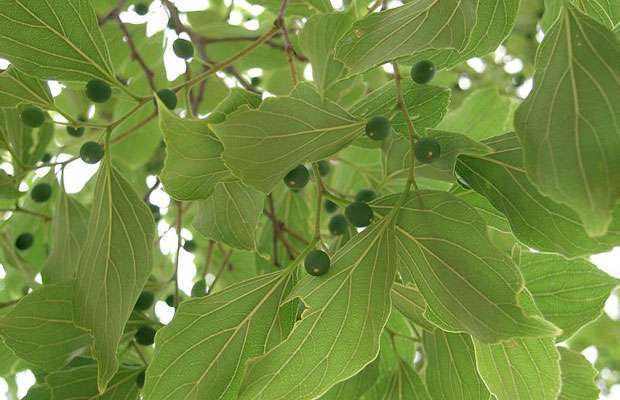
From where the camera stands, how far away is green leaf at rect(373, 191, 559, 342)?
0.99 meters

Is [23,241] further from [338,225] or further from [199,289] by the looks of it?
[338,225]

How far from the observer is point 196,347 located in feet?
3.76

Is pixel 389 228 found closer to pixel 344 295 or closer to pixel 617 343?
pixel 344 295

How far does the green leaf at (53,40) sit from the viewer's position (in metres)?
1.13

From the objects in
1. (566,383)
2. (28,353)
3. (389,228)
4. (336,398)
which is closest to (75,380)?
(28,353)

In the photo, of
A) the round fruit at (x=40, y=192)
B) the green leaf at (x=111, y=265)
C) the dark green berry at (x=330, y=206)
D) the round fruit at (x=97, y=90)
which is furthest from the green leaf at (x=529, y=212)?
the round fruit at (x=40, y=192)

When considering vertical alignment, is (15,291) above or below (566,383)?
above

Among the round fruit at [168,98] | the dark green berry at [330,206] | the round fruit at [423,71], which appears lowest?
the round fruit at [423,71]

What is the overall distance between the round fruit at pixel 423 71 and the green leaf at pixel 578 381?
54 cm

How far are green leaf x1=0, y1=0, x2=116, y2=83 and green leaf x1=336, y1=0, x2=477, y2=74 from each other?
16.1 inches

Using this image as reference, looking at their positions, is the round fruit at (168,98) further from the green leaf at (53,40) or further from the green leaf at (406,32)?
the green leaf at (406,32)

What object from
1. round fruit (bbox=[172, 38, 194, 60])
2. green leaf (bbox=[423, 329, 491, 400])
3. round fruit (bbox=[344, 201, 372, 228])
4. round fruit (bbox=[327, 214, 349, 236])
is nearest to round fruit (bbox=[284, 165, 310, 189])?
round fruit (bbox=[344, 201, 372, 228])

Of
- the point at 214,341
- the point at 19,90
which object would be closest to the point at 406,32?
the point at 214,341

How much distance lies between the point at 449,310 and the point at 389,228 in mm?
139
